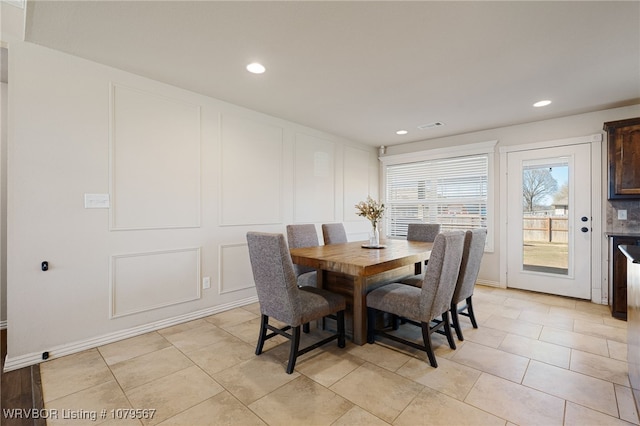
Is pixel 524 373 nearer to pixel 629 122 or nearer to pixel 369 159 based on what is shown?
pixel 629 122

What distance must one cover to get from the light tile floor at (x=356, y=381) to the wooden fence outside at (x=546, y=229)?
4.78 feet

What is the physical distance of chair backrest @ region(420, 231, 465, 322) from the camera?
211 centimetres

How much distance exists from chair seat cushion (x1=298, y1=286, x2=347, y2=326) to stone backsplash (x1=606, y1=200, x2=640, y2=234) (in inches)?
146

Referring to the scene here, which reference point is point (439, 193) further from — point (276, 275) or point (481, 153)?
point (276, 275)

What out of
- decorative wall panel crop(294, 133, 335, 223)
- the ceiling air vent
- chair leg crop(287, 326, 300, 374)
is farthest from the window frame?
chair leg crop(287, 326, 300, 374)

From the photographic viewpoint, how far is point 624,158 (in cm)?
337

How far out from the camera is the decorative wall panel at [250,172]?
3.55 m

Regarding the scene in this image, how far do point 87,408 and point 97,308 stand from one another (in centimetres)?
107

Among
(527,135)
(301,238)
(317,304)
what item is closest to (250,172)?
(301,238)

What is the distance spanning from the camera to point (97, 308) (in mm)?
2605

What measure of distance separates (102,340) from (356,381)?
Answer: 2.26 m

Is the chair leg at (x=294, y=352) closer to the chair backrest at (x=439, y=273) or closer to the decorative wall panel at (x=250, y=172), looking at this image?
the chair backrest at (x=439, y=273)

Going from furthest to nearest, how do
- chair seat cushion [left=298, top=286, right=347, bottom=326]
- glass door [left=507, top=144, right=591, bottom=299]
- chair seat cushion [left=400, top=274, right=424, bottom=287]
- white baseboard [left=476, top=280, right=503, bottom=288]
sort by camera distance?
1. white baseboard [left=476, top=280, right=503, bottom=288]
2. glass door [left=507, top=144, right=591, bottom=299]
3. chair seat cushion [left=400, top=274, right=424, bottom=287]
4. chair seat cushion [left=298, top=286, right=347, bottom=326]

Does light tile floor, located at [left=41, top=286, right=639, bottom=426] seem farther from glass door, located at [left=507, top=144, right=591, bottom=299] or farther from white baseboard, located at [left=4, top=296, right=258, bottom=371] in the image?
glass door, located at [left=507, top=144, right=591, bottom=299]
